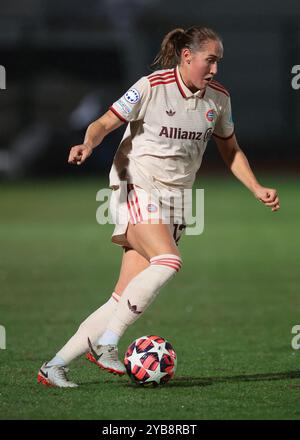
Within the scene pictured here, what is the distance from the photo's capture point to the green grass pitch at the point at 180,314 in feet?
19.3

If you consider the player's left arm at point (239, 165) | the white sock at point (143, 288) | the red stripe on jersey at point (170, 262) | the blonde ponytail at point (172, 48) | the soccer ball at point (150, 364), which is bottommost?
the soccer ball at point (150, 364)

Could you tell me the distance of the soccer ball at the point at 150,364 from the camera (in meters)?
6.30

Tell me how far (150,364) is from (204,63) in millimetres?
1821

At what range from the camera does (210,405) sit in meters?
5.80

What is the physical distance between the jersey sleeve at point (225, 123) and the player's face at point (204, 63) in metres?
0.37

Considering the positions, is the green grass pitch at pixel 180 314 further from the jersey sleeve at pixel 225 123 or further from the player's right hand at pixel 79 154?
the jersey sleeve at pixel 225 123
